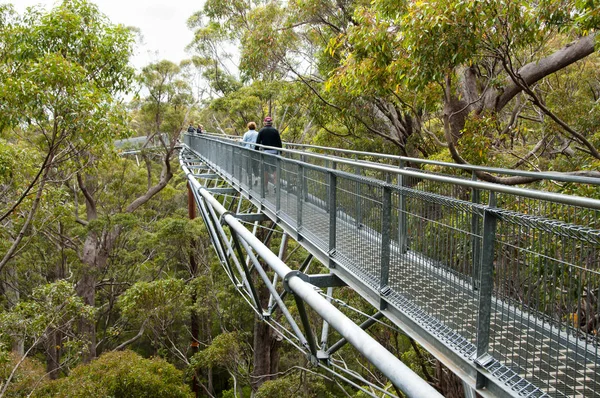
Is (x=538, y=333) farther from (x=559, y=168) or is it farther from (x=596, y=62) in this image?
(x=596, y=62)

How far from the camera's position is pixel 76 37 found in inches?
395

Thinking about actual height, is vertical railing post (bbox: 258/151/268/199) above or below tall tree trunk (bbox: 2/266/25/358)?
above

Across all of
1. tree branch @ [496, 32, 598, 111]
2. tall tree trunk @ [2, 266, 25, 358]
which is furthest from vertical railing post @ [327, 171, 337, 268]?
tall tree trunk @ [2, 266, 25, 358]

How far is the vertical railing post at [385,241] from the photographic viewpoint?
3408mm

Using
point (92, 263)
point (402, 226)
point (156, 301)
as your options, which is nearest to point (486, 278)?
point (402, 226)

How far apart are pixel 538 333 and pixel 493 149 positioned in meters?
6.62

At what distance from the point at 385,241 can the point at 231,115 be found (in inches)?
731

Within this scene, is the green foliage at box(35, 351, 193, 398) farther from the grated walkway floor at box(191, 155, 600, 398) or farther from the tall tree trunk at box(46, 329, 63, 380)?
the grated walkway floor at box(191, 155, 600, 398)

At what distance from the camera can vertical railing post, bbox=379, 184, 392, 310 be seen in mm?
3408

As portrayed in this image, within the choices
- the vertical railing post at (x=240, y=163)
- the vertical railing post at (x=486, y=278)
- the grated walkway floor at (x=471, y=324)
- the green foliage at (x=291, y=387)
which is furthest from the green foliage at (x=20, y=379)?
the vertical railing post at (x=486, y=278)

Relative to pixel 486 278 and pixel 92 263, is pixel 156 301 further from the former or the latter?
pixel 486 278

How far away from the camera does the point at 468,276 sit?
3.00 meters

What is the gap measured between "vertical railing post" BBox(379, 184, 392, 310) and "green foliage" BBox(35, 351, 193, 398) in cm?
983

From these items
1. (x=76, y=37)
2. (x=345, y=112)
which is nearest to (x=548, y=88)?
(x=345, y=112)
